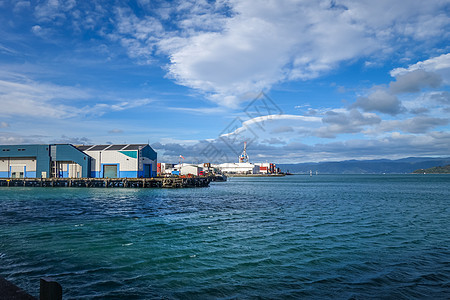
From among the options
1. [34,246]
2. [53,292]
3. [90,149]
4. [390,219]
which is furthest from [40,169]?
[53,292]

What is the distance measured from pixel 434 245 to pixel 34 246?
20310 millimetres

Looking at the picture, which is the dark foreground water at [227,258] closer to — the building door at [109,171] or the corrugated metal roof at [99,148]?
the building door at [109,171]

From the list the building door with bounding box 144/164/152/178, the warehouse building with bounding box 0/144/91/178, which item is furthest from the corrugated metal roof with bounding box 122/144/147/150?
the warehouse building with bounding box 0/144/91/178

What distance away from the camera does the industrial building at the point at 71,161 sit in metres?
75.9

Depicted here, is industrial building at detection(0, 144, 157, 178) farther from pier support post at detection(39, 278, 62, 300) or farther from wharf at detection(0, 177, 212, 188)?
pier support post at detection(39, 278, 62, 300)

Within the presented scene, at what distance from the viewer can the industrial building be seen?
75.9 m

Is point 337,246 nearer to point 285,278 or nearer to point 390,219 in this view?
point 285,278

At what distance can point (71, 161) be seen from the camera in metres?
78.5

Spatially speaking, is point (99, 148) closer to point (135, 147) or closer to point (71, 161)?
point (71, 161)

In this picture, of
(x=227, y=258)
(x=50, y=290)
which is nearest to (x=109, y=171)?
(x=227, y=258)

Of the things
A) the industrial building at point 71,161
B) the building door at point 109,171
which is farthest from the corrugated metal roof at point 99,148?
the building door at point 109,171

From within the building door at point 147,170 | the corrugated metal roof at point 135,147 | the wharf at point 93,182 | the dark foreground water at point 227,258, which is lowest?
the dark foreground water at point 227,258

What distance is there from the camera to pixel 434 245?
1616 centimetres

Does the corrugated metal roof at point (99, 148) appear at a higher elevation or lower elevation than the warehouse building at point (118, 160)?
higher
